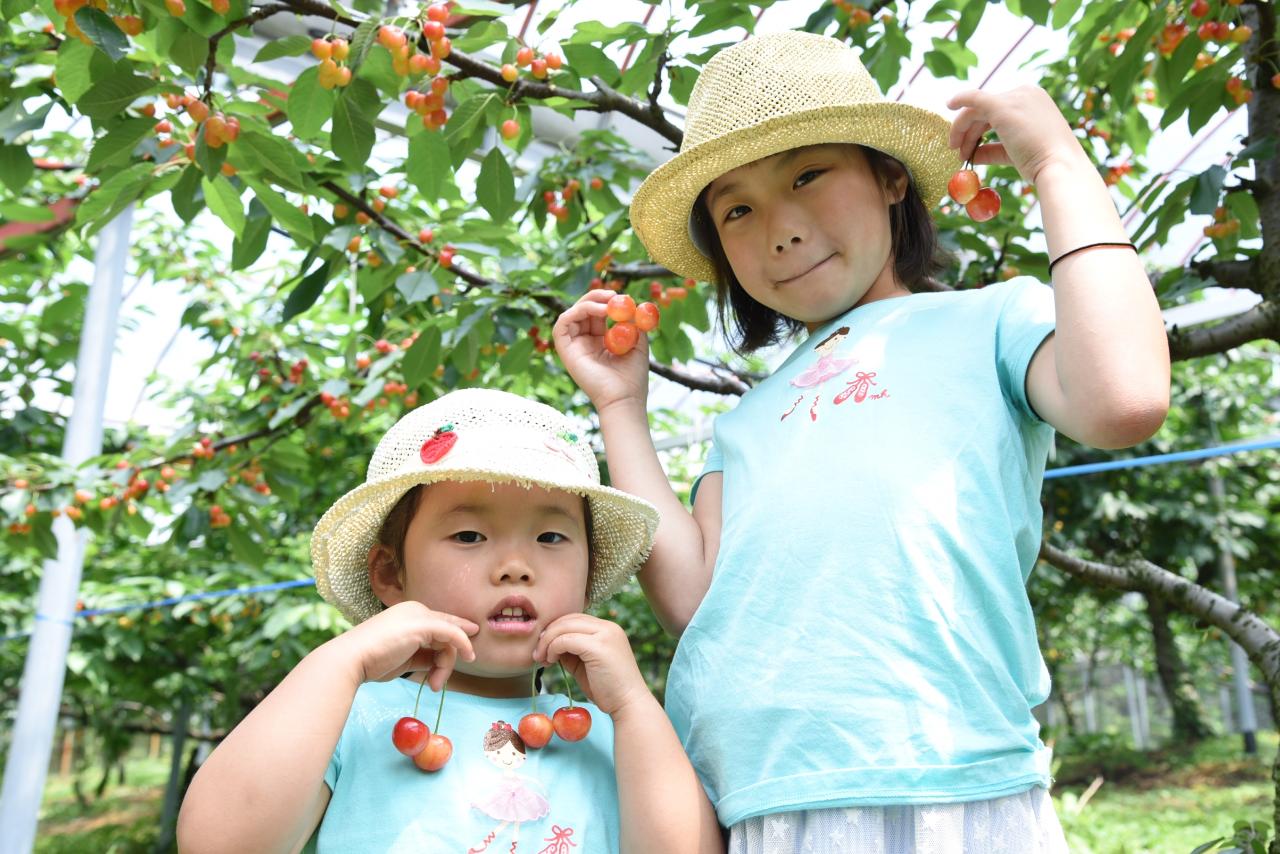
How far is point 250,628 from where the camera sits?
547 cm

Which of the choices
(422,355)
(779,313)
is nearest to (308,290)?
(422,355)

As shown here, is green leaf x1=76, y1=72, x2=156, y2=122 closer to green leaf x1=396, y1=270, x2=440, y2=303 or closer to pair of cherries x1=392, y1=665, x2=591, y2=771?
green leaf x1=396, y1=270, x2=440, y2=303

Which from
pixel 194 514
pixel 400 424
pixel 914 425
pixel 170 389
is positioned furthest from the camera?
pixel 170 389

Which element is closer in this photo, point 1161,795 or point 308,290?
point 308,290

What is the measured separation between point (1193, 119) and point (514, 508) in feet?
5.38

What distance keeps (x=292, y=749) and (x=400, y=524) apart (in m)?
0.34

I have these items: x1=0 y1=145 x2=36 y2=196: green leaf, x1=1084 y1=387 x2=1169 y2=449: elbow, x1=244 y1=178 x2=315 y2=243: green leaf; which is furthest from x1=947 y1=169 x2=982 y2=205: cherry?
x1=0 y1=145 x2=36 y2=196: green leaf

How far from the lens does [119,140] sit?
1.73 meters

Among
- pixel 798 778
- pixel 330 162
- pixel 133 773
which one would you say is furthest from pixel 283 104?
pixel 133 773

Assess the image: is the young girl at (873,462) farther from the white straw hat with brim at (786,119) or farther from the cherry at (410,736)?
the cherry at (410,736)

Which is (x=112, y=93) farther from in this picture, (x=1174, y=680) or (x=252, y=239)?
(x=1174, y=680)

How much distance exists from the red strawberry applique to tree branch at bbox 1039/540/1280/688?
1.33m

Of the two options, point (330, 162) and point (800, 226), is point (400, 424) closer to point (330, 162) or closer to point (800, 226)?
point (800, 226)

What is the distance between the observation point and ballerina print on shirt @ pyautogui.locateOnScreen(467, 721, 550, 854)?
42.9 inches
